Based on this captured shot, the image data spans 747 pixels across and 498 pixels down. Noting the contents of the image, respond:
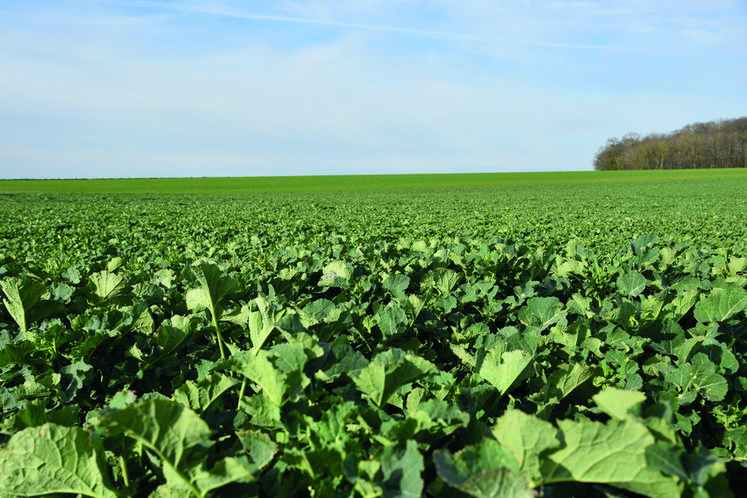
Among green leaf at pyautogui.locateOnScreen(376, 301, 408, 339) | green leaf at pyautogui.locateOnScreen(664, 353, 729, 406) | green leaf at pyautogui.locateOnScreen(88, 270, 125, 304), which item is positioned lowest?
green leaf at pyautogui.locateOnScreen(664, 353, 729, 406)

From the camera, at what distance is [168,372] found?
7.30 feet

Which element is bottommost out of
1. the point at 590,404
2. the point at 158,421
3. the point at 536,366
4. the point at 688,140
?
the point at 590,404

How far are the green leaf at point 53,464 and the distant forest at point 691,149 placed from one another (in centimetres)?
13016

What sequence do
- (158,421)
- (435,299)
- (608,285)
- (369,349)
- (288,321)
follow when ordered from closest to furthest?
(158,421), (288,321), (369,349), (435,299), (608,285)

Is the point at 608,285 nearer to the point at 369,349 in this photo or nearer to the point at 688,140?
the point at 369,349

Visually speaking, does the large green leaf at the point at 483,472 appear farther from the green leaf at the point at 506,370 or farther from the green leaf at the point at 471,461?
the green leaf at the point at 506,370

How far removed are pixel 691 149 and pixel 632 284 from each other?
5172 inches

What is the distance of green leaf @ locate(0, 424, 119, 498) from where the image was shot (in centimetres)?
121

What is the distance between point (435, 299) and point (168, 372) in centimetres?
165

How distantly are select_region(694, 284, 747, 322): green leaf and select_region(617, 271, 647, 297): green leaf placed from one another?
706mm

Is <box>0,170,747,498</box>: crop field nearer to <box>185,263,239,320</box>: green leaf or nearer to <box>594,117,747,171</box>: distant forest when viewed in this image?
<box>185,263,239,320</box>: green leaf

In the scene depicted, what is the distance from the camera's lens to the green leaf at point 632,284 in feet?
10.2

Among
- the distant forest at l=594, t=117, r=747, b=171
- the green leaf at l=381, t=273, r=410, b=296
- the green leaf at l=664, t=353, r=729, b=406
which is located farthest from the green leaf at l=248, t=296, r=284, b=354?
the distant forest at l=594, t=117, r=747, b=171

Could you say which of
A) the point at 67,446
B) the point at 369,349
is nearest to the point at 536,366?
the point at 369,349
